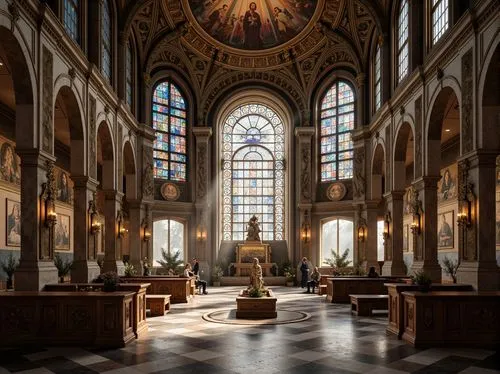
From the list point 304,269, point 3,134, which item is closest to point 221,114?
point 304,269

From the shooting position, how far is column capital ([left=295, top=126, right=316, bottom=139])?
33594 mm

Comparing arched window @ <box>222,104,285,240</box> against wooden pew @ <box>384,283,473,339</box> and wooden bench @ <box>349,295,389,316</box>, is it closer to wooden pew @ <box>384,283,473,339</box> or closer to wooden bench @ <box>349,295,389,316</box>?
wooden bench @ <box>349,295,389,316</box>

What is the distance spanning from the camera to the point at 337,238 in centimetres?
3334

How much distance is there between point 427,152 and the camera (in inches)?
746

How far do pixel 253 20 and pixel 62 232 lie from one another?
17331 millimetres

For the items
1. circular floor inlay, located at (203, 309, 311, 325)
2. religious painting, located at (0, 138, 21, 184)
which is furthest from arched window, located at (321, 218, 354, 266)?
religious painting, located at (0, 138, 21, 184)

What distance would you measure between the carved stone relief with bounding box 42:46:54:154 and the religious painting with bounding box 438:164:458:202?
16782 mm

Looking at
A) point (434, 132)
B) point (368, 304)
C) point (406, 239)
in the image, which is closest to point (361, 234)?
point (406, 239)

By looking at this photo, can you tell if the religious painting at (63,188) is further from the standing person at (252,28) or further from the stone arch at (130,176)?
the standing person at (252,28)

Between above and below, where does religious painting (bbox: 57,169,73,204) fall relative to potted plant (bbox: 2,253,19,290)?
above

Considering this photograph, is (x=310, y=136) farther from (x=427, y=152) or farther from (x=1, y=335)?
(x=1, y=335)

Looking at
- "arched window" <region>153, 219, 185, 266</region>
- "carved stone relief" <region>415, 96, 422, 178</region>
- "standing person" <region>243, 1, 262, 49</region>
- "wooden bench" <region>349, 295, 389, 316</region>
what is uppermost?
"standing person" <region>243, 1, 262, 49</region>

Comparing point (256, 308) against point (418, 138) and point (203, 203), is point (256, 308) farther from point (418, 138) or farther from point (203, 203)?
point (203, 203)

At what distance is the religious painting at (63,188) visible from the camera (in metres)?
25.6
